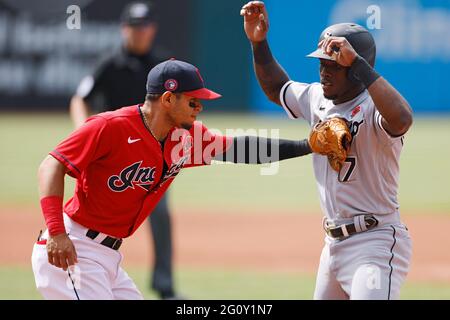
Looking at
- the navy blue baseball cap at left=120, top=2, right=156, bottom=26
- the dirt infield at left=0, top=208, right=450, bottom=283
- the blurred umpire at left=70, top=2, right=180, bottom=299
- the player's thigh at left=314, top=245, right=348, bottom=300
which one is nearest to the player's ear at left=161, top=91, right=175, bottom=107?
the player's thigh at left=314, top=245, right=348, bottom=300

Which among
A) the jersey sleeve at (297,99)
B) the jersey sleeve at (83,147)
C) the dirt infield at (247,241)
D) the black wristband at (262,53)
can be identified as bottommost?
the dirt infield at (247,241)

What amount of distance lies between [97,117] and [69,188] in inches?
321

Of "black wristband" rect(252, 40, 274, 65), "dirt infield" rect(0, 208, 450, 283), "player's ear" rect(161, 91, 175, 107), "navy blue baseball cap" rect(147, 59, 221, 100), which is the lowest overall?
"dirt infield" rect(0, 208, 450, 283)

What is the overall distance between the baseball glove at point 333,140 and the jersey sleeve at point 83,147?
1.12 metres

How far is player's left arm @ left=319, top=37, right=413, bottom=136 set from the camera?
4.16m

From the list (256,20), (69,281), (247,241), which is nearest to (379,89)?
(256,20)

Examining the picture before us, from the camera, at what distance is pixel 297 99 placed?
498 cm

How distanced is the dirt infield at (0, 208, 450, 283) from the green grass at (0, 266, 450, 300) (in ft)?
1.06

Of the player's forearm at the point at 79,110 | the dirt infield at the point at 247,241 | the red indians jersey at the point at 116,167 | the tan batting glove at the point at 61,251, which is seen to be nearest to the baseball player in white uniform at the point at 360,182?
the red indians jersey at the point at 116,167

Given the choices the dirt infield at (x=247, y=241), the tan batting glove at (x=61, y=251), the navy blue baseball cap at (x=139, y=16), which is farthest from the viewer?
the dirt infield at (x=247, y=241)

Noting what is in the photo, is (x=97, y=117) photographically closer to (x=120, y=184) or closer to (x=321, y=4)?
(x=120, y=184)

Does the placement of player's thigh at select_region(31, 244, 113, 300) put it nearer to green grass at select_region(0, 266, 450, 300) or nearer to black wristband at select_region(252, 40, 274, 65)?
black wristband at select_region(252, 40, 274, 65)

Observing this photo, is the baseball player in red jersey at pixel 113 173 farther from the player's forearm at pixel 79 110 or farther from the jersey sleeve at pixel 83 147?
the player's forearm at pixel 79 110

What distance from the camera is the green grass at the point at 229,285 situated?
269 inches
